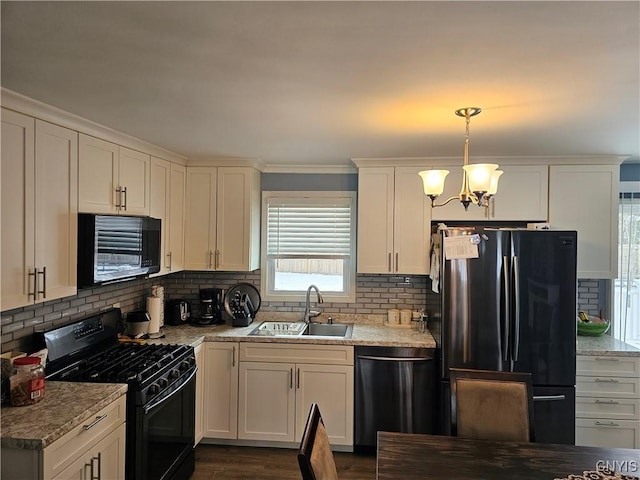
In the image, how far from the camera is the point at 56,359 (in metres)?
2.49

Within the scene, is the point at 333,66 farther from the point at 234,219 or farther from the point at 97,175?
the point at 234,219

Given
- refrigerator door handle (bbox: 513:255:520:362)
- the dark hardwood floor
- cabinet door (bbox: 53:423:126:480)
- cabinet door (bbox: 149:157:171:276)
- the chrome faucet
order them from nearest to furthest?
cabinet door (bbox: 53:423:126:480) → refrigerator door handle (bbox: 513:255:520:362) → the dark hardwood floor → cabinet door (bbox: 149:157:171:276) → the chrome faucet

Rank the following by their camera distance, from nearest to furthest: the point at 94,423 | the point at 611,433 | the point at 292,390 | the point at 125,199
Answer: the point at 94,423, the point at 125,199, the point at 611,433, the point at 292,390

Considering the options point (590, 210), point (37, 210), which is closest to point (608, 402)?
point (590, 210)

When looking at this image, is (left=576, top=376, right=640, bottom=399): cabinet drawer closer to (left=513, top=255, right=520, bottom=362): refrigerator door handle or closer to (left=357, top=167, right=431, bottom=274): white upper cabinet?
(left=513, top=255, right=520, bottom=362): refrigerator door handle

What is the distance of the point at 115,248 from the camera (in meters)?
2.55

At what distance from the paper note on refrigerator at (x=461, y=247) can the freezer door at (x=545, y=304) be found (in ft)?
0.89

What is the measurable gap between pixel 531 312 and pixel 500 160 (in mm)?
1239

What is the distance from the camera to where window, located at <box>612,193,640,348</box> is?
12.0 ft

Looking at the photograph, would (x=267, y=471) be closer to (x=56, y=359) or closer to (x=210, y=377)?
(x=210, y=377)

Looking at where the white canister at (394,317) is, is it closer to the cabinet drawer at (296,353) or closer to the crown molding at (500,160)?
the cabinet drawer at (296,353)

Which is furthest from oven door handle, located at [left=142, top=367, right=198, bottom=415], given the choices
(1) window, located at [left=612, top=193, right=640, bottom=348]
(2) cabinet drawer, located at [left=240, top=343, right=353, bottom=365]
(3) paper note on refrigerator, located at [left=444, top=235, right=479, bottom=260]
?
(1) window, located at [left=612, top=193, right=640, bottom=348]

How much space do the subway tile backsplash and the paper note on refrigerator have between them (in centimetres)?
40

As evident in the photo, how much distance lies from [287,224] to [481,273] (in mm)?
1823
